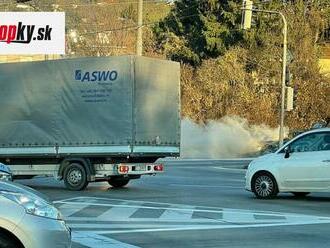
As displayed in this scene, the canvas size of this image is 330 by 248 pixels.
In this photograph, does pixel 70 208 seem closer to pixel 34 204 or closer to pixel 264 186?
pixel 264 186

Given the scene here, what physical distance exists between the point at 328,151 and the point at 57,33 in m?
35.6

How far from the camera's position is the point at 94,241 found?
10047mm

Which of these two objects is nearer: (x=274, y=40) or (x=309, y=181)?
(x=309, y=181)

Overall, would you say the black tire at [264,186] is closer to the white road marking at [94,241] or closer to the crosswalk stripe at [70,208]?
the crosswalk stripe at [70,208]

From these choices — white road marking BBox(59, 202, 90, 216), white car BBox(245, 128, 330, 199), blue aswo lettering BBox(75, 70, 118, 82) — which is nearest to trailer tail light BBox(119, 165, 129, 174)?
blue aswo lettering BBox(75, 70, 118, 82)

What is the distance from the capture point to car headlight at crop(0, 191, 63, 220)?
254 inches

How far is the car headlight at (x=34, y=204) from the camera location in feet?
21.2

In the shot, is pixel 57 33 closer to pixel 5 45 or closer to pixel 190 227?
pixel 5 45

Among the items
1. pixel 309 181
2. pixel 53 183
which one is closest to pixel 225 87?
pixel 53 183

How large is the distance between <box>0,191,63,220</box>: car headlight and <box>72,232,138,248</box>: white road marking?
3.00m

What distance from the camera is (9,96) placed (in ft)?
64.6

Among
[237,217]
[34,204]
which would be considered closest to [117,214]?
[237,217]

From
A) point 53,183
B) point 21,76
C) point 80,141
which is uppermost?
point 21,76

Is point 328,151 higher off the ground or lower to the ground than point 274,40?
lower
